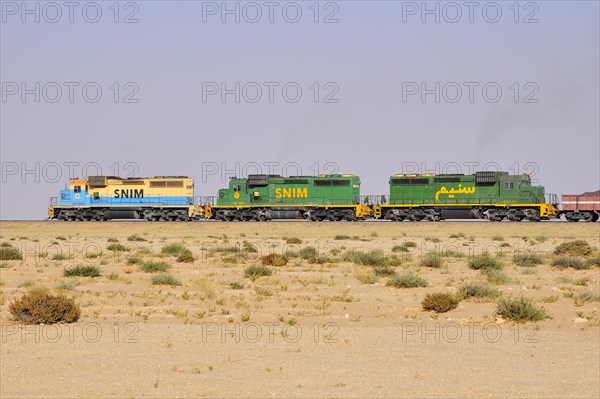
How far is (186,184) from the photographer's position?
75812 millimetres

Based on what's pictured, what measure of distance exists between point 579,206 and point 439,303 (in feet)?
155

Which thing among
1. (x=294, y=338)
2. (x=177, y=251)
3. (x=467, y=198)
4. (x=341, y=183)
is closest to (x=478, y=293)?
(x=294, y=338)

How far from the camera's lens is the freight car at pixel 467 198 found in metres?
69.1

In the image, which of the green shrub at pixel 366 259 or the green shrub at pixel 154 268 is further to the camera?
the green shrub at pixel 366 259

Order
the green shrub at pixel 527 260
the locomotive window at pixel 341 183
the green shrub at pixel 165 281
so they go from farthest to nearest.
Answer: the locomotive window at pixel 341 183 → the green shrub at pixel 527 260 → the green shrub at pixel 165 281

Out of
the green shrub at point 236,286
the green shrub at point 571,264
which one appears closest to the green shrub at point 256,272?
the green shrub at point 236,286

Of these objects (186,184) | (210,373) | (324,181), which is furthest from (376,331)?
(186,184)

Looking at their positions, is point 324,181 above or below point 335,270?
above

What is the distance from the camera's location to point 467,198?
70438 mm

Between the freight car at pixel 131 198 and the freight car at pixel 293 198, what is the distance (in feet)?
11.0

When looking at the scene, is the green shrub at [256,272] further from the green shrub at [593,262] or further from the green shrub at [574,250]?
the green shrub at [574,250]

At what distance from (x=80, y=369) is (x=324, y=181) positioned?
5544 cm

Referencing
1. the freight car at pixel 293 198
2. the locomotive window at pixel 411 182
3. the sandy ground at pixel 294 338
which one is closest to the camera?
the sandy ground at pixel 294 338

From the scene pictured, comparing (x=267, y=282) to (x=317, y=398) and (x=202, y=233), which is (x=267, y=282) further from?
(x=202, y=233)
